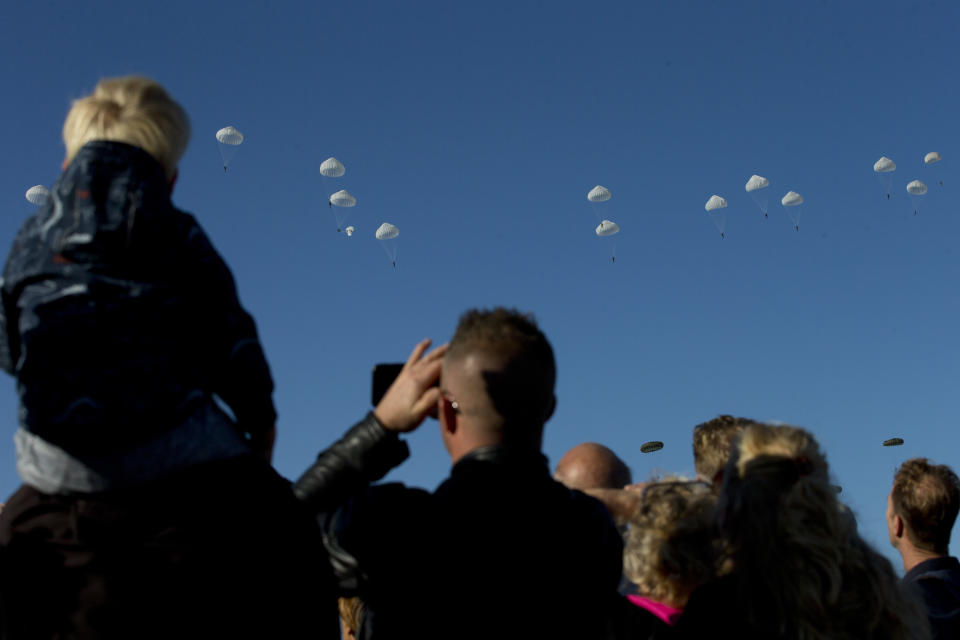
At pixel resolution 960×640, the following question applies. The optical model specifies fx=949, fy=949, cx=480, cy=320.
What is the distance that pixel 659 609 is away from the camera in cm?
421

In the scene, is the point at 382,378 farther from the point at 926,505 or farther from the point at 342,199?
the point at 342,199

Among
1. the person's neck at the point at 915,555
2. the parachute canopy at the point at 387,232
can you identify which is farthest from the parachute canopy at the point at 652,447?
the parachute canopy at the point at 387,232

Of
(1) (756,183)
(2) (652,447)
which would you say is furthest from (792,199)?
(2) (652,447)

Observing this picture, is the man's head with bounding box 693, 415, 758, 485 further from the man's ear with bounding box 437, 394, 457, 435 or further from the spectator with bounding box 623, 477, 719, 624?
the man's ear with bounding box 437, 394, 457, 435

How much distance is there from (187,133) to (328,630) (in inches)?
69.6

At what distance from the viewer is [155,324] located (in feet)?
9.41

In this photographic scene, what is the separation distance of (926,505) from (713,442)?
1825 millimetres

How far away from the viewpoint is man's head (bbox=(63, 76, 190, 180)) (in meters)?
3.16

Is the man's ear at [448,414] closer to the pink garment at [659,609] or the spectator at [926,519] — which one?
the pink garment at [659,609]

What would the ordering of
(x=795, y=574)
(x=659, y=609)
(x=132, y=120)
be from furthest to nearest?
(x=659, y=609), (x=795, y=574), (x=132, y=120)

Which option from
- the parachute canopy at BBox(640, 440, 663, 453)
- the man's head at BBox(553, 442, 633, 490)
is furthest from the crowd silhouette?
the parachute canopy at BBox(640, 440, 663, 453)

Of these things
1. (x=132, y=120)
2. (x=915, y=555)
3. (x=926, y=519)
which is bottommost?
(x=915, y=555)

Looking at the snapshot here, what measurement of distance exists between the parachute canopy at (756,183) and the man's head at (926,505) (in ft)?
160

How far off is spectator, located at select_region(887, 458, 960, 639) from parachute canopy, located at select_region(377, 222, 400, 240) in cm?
4692
